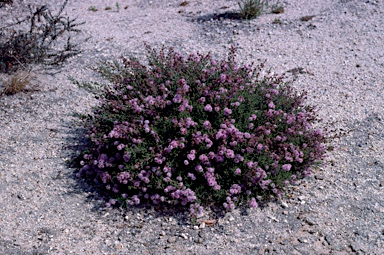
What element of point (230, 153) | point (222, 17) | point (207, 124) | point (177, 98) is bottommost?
point (222, 17)

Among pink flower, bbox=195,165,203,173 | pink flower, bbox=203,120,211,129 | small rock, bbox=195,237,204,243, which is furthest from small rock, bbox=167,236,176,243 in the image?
pink flower, bbox=203,120,211,129

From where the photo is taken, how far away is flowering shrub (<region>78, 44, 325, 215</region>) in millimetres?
4250

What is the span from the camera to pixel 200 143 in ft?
14.1

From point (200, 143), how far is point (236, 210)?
74cm

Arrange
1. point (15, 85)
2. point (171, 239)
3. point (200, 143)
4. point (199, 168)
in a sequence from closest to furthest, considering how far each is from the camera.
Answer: point (171, 239), point (199, 168), point (200, 143), point (15, 85)

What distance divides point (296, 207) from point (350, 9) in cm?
558

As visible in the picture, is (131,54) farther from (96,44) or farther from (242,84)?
(242,84)

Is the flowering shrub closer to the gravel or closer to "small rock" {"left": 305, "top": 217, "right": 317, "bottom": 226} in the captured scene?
the gravel

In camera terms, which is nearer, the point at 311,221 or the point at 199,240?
the point at 199,240

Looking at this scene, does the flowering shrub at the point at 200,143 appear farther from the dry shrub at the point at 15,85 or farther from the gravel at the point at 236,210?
the dry shrub at the point at 15,85

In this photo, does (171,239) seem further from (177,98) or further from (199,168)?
(177,98)

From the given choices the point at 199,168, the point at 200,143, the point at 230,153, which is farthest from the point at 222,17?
the point at 199,168

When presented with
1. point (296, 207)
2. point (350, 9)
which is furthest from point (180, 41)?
point (296, 207)

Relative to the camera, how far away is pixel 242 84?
195 inches
